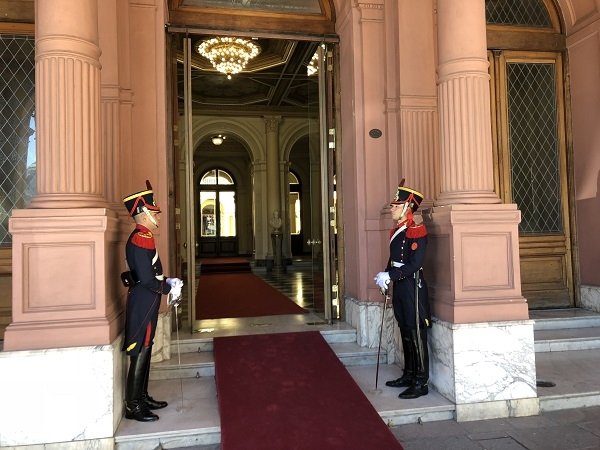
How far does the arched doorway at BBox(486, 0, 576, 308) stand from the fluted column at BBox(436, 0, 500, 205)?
2.55 meters

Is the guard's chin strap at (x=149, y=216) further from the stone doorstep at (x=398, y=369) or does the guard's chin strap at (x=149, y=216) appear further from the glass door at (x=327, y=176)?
the glass door at (x=327, y=176)

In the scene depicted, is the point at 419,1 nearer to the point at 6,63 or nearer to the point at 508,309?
the point at 508,309

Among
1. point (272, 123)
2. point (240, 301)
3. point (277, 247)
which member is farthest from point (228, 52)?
point (277, 247)

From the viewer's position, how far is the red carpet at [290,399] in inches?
125

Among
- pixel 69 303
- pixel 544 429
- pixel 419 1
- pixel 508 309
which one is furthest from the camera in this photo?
pixel 419 1

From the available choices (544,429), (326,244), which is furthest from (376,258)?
(544,429)

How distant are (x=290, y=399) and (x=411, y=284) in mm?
1345

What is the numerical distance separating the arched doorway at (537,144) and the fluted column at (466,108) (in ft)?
8.38

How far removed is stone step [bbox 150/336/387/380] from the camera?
4492 millimetres

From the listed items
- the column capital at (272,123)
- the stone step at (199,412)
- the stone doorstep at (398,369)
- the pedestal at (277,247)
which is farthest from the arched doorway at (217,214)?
the stone step at (199,412)

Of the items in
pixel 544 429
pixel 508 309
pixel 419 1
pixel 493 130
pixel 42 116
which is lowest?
pixel 544 429

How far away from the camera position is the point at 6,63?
17.6 feet

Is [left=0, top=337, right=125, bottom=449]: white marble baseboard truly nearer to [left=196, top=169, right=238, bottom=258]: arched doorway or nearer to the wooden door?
the wooden door

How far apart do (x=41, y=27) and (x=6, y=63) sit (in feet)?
7.87
